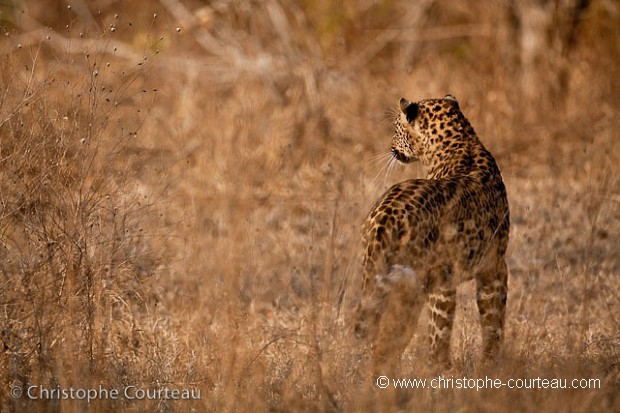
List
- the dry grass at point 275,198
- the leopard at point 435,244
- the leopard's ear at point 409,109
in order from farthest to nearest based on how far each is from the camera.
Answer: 1. the leopard's ear at point 409,109
2. the dry grass at point 275,198
3. the leopard at point 435,244

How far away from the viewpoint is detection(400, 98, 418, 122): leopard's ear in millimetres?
6988

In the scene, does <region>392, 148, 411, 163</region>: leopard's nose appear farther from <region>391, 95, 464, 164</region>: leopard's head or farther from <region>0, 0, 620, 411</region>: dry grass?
<region>0, 0, 620, 411</region>: dry grass

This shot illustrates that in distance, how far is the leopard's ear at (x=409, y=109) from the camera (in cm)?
699

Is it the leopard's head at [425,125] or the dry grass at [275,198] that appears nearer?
the dry grass at [275,198]

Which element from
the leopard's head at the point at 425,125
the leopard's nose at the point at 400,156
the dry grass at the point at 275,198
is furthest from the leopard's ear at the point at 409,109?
the dry grass at the point at 275,198

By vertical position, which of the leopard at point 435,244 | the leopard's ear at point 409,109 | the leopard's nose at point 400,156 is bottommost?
the leopard at point 435,244

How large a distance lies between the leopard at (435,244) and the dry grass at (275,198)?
20 centimetres

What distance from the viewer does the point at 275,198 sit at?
10.6 meters

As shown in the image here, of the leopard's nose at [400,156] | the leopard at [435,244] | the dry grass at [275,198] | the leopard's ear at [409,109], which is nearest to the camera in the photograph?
the leopard at [435,244]

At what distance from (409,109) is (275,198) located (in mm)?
3741

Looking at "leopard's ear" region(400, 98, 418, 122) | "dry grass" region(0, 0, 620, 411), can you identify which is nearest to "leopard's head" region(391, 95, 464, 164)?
"leopard's ear" region(400, 98, 418, 122)

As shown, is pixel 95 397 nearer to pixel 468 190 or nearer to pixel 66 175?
pixel 66 175

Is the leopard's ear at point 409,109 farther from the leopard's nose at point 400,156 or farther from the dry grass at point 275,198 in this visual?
the dry grass at point 275,198

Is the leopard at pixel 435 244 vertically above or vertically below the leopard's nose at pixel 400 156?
below
